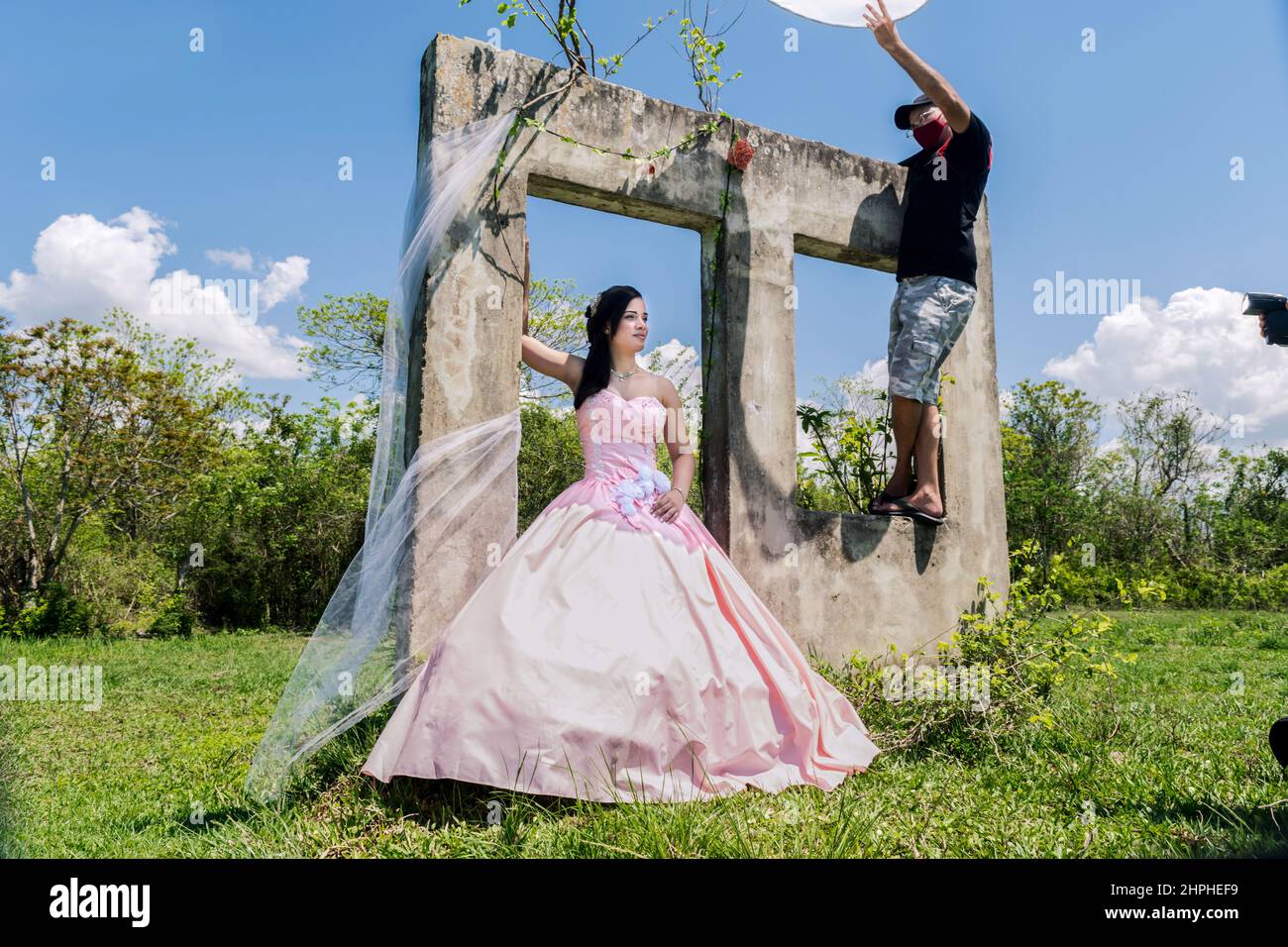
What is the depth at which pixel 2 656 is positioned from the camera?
907 centimetres

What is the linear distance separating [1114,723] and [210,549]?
1301 cm

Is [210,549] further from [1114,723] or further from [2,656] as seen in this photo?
[1114,723]

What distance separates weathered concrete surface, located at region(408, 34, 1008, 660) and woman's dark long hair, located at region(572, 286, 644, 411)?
1.28ft

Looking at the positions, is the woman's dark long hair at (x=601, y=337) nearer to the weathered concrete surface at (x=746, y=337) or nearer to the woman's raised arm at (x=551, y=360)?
the woman's raised arm at (x=551, y=360)

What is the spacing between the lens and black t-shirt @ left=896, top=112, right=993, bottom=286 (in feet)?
17.4

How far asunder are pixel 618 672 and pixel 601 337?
1.79m

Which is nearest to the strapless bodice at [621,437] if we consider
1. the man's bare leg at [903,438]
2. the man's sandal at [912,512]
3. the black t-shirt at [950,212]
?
the man's bare leg at [903,438]

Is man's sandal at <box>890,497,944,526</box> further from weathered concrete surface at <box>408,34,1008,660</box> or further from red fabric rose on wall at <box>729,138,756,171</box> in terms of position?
red fabric rose on wall at <box>729,138,756,171</box>

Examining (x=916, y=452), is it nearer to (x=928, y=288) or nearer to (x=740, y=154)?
(x=928, y=288)

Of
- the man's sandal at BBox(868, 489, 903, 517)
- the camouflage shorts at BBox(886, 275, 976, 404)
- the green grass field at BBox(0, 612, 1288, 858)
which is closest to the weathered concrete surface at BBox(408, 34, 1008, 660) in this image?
the man's sandal at BBox(868, 489, 903, 517)

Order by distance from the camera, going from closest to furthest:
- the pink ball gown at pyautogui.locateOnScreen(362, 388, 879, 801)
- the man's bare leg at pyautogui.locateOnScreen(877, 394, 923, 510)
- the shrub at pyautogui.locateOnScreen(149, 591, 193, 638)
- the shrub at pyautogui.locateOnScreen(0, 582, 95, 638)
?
the pink ball gown at pyautogui.locateOnScreen(362, 388, 879, 801) < the man's bare leg at pyautogui.locateOnScreen(877, 394, 923, 510) < the shrub at pyautogui.locateOnScreen(0, 582, 95, 638) < the shrub at pyautogui.locateOnScreen(149, 591, 193, 638)

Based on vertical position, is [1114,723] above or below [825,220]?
below

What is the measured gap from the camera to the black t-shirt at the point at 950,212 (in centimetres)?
529
